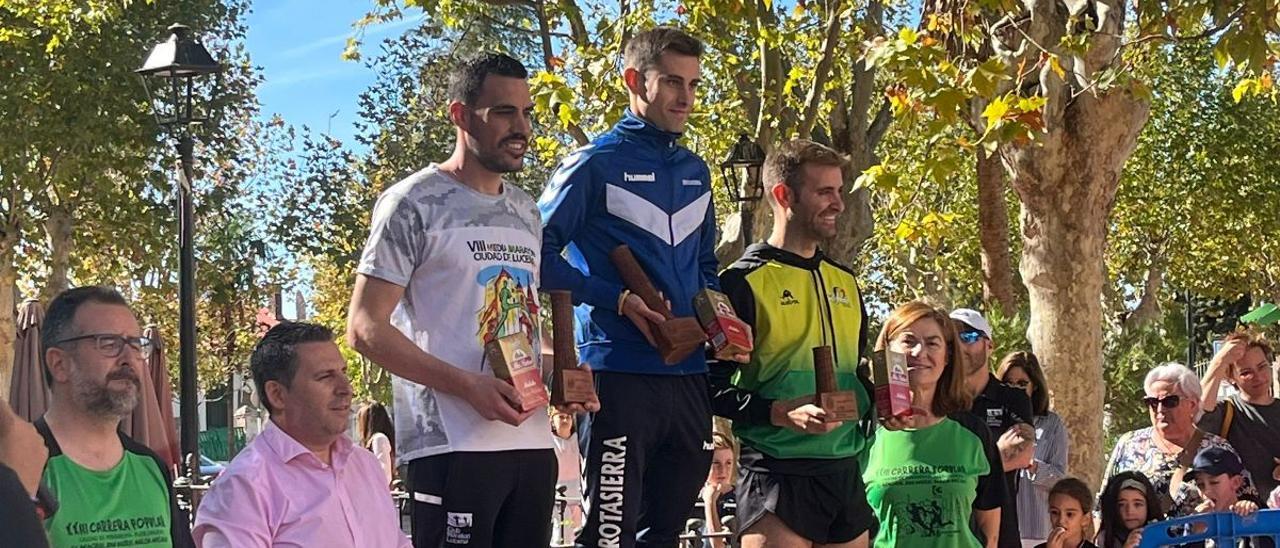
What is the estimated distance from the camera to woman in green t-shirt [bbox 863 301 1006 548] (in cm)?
630

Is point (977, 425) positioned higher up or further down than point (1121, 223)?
further down

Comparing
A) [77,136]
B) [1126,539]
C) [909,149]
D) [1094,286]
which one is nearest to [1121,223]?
[909,149]

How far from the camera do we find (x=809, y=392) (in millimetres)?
5777

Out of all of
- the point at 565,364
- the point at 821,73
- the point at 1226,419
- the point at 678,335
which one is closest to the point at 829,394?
the point at 678,335

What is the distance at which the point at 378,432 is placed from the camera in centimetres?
1220

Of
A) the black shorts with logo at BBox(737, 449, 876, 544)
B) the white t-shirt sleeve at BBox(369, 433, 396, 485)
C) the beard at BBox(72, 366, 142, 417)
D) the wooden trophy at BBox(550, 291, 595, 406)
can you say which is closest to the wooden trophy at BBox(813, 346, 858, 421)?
the black shorts with logo at BBox(737, 449, 876, 544)

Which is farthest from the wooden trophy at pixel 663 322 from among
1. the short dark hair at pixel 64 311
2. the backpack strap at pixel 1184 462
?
the backpack strap at pixel 1184 462

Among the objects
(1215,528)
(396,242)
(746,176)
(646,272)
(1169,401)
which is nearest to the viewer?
(396,242)

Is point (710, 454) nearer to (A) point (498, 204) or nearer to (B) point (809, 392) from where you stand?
(B) point (809, 392)

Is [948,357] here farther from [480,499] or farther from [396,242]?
[396,242]

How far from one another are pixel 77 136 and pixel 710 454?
2290 centimetres

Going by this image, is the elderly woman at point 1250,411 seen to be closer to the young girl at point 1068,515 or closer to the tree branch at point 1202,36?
the young girl at point 1068,515

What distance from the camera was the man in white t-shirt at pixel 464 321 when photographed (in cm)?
488

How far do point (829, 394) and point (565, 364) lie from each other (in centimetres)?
94
